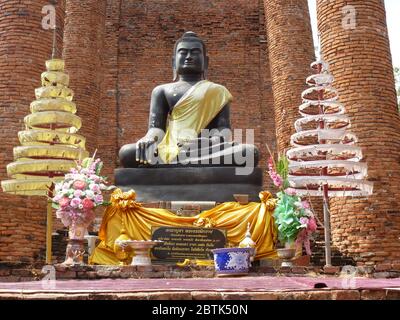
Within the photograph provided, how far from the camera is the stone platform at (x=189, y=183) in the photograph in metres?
7.82

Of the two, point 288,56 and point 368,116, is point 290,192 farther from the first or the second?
point 288,56

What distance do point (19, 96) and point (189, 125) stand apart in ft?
9.69

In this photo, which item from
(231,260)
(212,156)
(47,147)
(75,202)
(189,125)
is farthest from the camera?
(189,125)

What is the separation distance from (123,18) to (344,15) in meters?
9.57

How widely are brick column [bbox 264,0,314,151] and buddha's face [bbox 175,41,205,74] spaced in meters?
4.40

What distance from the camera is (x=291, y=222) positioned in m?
6.82

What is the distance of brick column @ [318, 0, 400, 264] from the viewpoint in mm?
9102

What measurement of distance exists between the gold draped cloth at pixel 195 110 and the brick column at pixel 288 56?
4.51m

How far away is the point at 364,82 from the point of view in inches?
377

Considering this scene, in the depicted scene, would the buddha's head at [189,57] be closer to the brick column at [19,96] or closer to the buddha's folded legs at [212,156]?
the buddha's folded legs at [212,156]

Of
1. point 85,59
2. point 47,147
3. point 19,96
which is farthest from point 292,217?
point 85,59

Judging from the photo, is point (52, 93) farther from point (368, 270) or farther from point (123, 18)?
point (123, 18)

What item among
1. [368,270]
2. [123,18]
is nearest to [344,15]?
[368,270]

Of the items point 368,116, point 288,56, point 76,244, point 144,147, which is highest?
point 288,56
